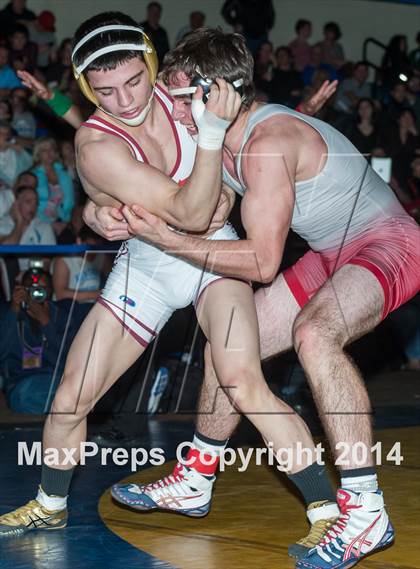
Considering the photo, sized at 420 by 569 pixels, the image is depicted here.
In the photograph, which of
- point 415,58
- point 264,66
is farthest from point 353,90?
point 415,58

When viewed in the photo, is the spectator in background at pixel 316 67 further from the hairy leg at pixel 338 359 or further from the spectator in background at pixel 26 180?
the hairy leg at pixel 338 359

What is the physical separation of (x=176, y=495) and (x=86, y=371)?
614 mm

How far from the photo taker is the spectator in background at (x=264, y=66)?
10.5 meters

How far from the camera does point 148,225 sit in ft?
10.6

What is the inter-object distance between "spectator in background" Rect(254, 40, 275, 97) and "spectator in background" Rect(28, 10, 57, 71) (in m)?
1.99

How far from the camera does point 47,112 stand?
910 centimetres

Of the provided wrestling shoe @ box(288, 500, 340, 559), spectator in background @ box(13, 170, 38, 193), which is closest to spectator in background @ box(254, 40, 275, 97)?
spectator in background @ box(13, 170, 38, 193)

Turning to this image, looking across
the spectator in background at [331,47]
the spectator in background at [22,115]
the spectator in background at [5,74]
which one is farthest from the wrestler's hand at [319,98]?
the spectator in background at [331,47]

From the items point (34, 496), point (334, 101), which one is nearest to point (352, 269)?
point (34, 496)

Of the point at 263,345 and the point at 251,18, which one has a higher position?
the point at 263,345

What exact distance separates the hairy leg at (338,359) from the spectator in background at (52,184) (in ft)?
16.7

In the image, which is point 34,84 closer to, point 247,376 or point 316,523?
point 247,376

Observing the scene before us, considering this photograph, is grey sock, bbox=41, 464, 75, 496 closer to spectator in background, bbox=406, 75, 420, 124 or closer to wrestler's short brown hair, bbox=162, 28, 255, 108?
wrestler's short brown hair, bbox=162, 28, 255, 108

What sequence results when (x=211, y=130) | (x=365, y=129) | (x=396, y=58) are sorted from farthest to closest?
(x=396, y=58) → (x=365, y=129) → (x=211, y=130)
